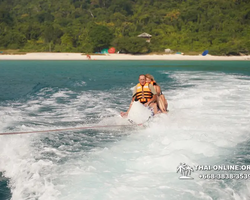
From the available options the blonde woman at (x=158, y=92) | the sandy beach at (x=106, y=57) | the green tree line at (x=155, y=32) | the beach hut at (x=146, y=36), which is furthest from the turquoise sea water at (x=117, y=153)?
the beach hut at (x=146, y=36)

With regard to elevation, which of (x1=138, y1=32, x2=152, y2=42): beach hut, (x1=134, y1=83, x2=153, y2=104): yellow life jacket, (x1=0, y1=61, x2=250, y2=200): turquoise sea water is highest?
(x1=138, y1=32, x2=152, y2=42): beach hut

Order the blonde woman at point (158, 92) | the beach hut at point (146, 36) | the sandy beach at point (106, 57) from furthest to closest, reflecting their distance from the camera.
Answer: the beach hut at point (146, 36) < the sandy beach at point (106, 57) < the blonde woman at point (158, 92)

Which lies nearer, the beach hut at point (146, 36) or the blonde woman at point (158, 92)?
the blonde woman at point (158, 92)

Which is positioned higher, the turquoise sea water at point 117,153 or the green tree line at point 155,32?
the green tree line at point 155,32

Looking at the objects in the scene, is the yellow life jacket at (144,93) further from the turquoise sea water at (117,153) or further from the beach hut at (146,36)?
the beach hut at (146,36)

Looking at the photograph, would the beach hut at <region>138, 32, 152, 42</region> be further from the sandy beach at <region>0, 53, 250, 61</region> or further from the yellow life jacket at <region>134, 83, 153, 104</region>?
the yellow life jacket at <region>134, 83, 153, 104</region>

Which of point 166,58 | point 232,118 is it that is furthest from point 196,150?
point 166,58

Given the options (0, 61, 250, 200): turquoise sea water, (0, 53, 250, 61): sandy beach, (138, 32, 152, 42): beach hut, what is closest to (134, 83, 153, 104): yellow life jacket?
(0, 61, 250, 200): turquoise sea water

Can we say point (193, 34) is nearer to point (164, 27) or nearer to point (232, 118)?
point (164, 27)

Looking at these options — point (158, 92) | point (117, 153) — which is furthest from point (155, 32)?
point (117, 153)

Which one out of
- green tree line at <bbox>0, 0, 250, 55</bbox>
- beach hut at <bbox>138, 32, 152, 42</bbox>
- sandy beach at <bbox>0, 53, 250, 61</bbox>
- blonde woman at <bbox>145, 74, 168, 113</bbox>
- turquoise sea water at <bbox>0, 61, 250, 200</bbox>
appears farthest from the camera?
beach hut at <bbox>138, 32, 152, 42</bbox>

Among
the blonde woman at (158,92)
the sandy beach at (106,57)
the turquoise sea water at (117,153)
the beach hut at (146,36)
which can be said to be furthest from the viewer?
the beach hut at (146,36)

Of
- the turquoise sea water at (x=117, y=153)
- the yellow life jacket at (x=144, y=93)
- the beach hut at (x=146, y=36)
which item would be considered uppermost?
the beach hut at (x=146, y=36)

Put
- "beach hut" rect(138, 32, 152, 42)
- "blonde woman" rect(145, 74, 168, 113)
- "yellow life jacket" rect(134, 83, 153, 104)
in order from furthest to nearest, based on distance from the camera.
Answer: "beach hut" rect(138, 32, 152, 42)
"blonde woman" rect(145, 74, 168, 113)
"yellow life jacket" rect(134, 83, 153, 104)
